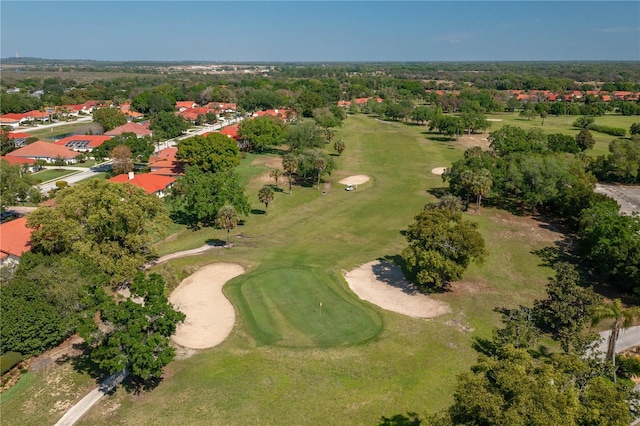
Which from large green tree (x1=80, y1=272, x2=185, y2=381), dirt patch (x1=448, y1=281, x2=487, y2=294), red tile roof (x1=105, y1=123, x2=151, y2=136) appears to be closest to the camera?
large green tree (x1=80, y1=272, x2=185, y2=381)

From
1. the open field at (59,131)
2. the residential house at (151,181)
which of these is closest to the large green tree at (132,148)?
the residential house at (151,181)

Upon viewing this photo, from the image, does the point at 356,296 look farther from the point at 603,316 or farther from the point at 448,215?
the point at 603,316

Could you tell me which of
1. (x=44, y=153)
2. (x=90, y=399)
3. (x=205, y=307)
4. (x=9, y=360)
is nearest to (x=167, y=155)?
(x=44, y=153)

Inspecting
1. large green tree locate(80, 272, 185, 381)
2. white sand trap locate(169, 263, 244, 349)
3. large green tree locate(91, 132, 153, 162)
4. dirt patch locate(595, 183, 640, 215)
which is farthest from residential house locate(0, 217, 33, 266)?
dirt patch locate(595, 183, 640, 215)

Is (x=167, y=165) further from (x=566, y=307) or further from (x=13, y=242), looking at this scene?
(x=566, y=307)

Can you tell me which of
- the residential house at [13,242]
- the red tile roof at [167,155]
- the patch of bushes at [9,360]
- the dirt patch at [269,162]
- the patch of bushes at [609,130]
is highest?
the patch of bushes at [609,130]

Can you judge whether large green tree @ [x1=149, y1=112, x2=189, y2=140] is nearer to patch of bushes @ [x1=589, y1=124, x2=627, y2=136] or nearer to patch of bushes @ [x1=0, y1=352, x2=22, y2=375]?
patch of bushes @ [x1=0, y1=352, x2=22, y2=375]

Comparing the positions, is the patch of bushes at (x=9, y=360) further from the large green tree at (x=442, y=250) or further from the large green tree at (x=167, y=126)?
the large green tree at (x=167, y=126)
